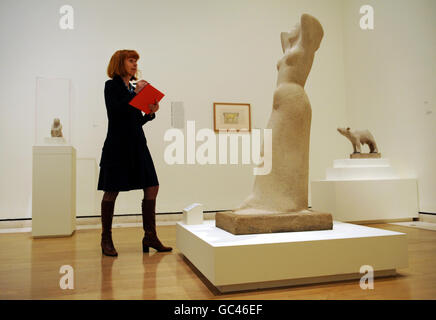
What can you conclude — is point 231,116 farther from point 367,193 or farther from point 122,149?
point 122,149

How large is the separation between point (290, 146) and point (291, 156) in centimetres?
7

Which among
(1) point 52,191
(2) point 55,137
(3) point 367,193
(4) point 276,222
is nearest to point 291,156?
(4) point 276,222

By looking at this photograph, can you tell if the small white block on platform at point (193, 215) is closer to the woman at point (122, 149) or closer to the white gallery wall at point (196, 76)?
the woman at point (122, 149)

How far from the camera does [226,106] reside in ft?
17.2

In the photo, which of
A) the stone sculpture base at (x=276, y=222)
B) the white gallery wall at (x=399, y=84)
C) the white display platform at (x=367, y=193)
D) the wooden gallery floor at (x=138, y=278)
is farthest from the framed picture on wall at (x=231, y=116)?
the stone sculpture base at (x=276, y=222)

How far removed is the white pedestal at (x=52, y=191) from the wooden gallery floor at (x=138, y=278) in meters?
0.62

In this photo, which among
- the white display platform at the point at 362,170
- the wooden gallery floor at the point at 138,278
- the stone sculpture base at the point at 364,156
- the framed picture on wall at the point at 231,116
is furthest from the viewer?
the framed picture on wall at the point at 231,116

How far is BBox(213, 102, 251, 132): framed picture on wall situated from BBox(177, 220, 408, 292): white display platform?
10.7 ft

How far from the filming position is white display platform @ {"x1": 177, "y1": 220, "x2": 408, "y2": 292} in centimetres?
171

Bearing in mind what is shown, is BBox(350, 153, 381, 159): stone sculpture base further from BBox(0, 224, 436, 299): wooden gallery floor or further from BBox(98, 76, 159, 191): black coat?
BBox(98, 76, 159, 191): black coat

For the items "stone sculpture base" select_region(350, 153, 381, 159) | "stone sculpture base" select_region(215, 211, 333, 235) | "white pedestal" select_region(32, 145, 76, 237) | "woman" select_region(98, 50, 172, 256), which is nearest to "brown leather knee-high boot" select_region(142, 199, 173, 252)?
"woman" select_region(98, 50, 172, 256)

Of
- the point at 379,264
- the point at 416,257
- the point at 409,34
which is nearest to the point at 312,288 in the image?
the point at 379,264

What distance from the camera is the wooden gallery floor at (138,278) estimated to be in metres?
1.71

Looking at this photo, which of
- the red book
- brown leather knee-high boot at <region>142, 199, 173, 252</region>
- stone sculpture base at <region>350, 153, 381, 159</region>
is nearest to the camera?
the red book
